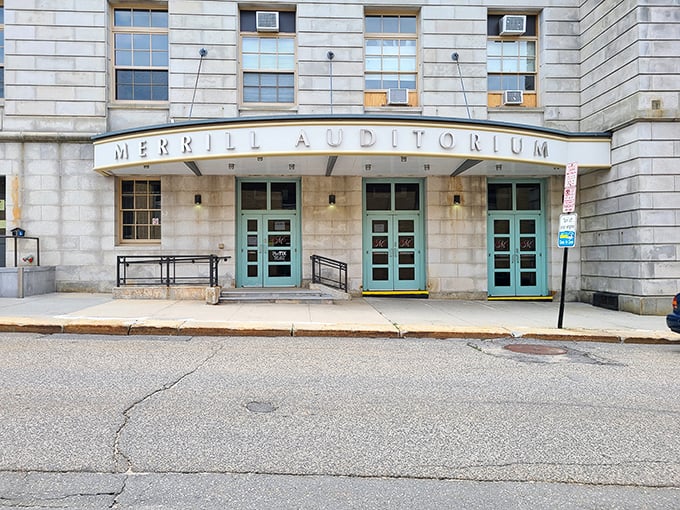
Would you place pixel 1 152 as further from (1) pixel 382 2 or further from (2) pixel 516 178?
(2) pixel 516 178

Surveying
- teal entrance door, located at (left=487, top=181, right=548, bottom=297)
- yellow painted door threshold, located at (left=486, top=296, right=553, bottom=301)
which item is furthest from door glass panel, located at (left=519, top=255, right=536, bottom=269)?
yellow painted door threshold, located at (left=486, top=296, right=553, bottom=301)

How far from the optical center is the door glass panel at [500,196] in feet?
52.5

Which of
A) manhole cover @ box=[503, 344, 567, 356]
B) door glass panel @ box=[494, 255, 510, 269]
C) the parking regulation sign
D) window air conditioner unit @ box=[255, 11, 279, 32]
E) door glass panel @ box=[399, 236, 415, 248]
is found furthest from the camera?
door glass panel @ box=[494, 255, 510, 269]

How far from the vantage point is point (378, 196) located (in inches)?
623

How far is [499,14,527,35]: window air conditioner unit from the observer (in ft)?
50.8

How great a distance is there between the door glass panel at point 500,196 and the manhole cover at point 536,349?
8.04 metres

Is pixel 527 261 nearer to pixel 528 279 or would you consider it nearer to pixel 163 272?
pixel 528 279

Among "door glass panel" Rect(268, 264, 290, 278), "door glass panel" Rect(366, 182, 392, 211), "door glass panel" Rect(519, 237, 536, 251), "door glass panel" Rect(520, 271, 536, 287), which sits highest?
"door glass panel" Rect(366, 182, 392, 211)

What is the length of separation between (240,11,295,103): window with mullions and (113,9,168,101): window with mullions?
250 centimetres

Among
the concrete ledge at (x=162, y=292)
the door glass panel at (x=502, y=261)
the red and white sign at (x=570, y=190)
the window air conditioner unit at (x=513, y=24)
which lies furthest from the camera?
the door glass panel at (x=502, y=261)

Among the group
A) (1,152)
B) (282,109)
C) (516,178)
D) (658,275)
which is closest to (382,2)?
(282,109)

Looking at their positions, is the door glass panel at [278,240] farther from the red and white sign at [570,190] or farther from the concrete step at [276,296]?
the red and white sign at [570,190]

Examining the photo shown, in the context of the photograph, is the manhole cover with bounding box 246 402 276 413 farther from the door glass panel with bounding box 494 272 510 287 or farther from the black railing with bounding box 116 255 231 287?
the door glass panel with bounding box 494 272 510 287

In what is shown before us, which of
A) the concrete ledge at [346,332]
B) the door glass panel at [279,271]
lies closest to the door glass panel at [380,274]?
the door glass panel at [279,271]
